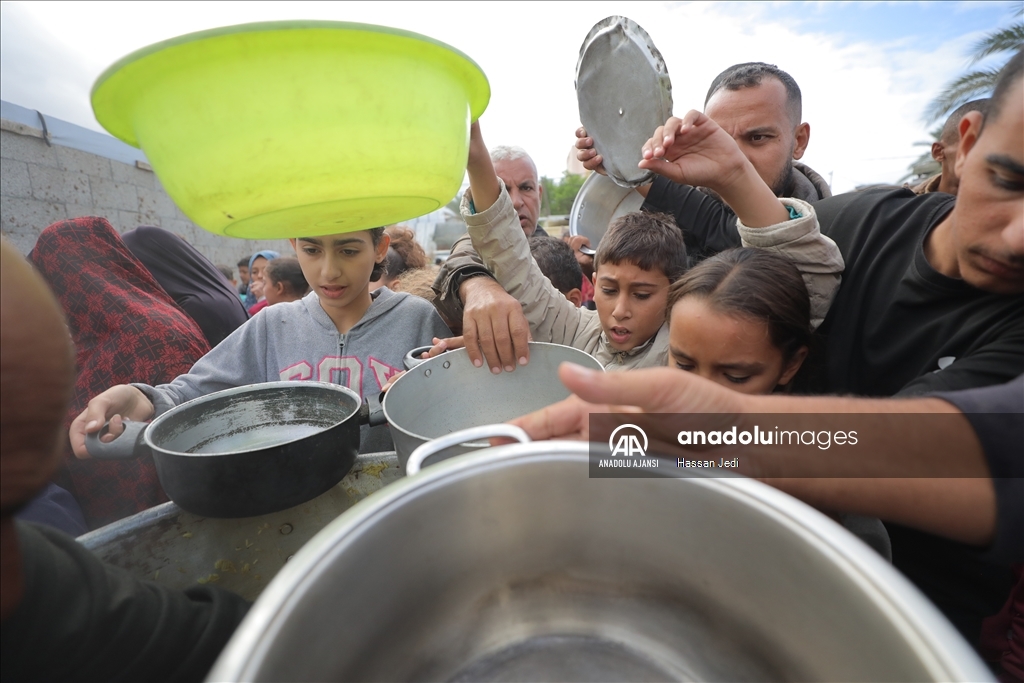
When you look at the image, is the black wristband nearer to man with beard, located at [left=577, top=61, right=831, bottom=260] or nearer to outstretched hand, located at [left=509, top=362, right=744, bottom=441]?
man with beard, located at [left=577, top=61, right=831, bottom=260]

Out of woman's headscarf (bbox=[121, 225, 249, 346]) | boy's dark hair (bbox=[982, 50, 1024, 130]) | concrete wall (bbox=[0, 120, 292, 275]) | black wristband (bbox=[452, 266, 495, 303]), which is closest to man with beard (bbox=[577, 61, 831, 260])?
black wristband (bbox=[452, 266, 495, 303])

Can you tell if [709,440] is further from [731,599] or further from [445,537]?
[445,537]

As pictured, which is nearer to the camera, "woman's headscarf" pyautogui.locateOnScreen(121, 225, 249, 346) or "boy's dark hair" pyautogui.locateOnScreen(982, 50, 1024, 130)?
"boy's dark hair" pyautogui.locateOnScreen(982, 50, 1024, 130)

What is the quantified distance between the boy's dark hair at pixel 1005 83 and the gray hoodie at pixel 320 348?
1.20 metres

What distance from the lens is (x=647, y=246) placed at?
1.19 metres

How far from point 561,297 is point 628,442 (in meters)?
0.85

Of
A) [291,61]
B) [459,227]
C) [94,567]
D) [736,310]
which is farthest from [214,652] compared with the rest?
[459,227]

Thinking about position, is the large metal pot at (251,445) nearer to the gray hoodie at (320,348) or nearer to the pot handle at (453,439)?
the pot handle at (453,439)

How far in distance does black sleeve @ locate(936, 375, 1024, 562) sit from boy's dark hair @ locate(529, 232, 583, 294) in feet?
4.32

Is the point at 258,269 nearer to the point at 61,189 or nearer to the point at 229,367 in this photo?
the point at 61,189

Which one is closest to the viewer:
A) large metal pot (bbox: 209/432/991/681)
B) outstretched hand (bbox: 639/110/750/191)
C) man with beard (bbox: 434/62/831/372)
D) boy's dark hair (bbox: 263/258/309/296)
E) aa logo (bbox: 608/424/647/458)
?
large metal pot (bbox: 209/432/991/681)

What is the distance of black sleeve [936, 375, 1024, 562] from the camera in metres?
0.42

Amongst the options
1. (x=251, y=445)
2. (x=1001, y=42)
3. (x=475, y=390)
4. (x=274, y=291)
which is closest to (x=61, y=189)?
(x=274, y=291)

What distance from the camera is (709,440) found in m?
0.51
